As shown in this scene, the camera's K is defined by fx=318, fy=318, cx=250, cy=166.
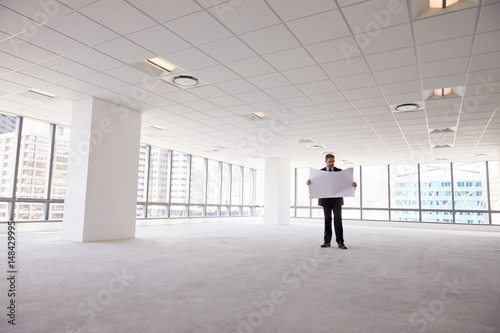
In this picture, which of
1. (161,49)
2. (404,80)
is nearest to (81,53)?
(161,49)

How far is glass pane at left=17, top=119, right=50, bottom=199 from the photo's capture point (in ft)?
28.9

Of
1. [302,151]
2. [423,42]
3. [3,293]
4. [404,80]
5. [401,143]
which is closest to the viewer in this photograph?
[3,293]

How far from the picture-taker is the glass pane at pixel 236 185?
18.3 meters

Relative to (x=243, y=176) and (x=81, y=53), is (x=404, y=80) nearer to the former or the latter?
(x=81, y=53)

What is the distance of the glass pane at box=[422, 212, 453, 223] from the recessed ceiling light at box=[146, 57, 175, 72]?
1462 cm

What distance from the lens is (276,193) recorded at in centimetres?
1448

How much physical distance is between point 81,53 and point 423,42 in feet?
16.5

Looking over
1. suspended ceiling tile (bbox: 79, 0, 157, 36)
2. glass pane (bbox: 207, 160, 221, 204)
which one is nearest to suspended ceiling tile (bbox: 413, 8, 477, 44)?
suspended ceiling tile (bbox: 79, 0, 157, 36)

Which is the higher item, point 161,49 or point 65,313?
point 161,49

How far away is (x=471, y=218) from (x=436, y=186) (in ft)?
6.60

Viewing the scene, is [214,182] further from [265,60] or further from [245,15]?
[245,15]

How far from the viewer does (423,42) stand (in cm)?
442

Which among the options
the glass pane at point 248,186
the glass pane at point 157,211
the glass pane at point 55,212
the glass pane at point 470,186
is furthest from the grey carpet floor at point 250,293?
the glass pane at point 248,186

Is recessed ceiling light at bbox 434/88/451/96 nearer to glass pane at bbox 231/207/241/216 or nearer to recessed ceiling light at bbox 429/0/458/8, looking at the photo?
recessed ceiling light at bbox 429/0/458/8
